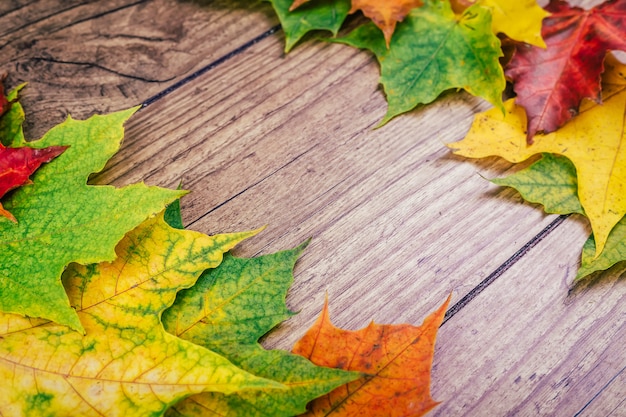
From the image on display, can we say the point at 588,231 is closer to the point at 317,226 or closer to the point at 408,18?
the point at 317,226

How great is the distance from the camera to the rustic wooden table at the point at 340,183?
1.01 metres

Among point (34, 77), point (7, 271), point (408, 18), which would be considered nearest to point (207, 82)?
point (34, 77)

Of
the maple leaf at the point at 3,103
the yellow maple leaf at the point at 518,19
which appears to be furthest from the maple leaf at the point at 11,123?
the yellow maple leaf at the point at 518,19

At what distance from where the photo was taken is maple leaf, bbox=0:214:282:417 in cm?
85

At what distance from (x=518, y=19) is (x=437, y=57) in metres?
0.19

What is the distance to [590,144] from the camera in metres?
1.16

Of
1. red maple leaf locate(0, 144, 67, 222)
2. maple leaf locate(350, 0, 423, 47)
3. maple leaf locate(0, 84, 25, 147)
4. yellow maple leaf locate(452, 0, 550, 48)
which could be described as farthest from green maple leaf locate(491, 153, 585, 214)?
maple leaf locate(0, 84, 25, 147)

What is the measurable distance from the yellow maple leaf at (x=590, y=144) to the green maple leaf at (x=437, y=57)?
0.19ft

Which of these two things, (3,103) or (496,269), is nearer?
(496,269)

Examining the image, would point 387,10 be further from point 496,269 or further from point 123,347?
point 123,347

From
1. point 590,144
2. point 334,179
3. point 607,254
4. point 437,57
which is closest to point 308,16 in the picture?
point 437,57

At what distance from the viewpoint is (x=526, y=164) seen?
3.96 feet

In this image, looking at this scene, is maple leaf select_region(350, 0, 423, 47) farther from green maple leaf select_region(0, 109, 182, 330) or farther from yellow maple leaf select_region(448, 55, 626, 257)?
green maple leaf select_region(0, 109, 182, 330)

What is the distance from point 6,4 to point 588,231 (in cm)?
151
